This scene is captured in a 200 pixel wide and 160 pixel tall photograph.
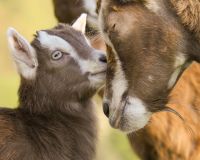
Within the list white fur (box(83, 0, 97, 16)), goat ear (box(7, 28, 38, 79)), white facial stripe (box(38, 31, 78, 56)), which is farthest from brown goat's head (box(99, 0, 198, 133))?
white fur (box(83, 0, 97, 16))

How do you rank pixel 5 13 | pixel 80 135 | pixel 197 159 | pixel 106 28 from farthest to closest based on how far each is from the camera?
1. pixel 5 13
2. pixel 197 159
3. pixel 80 135
4. pixel 106 28

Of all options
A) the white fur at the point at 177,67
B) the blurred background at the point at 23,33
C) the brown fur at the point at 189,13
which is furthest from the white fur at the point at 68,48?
the blurred background at the point at 23,33

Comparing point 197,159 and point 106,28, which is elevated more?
point 106,28

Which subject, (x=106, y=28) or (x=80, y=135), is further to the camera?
(x=80, y=135)

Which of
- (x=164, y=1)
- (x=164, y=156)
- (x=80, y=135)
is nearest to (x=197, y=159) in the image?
(x=164, y=156)

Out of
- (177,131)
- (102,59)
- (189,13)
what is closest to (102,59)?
(102,59)

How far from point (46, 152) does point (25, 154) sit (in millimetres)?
174

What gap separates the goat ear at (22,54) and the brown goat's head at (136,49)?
486mm

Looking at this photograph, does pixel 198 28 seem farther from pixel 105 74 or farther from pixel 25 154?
pixel 25 154

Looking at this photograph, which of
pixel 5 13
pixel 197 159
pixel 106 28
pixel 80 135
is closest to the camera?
pixel 106 28

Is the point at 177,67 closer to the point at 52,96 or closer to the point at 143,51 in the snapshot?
the point at 143,51

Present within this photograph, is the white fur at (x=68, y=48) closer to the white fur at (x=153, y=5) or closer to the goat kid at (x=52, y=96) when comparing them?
the goat kid at (x=52, y=96)

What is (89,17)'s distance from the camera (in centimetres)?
738

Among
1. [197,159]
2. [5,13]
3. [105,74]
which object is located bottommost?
[5,13]
